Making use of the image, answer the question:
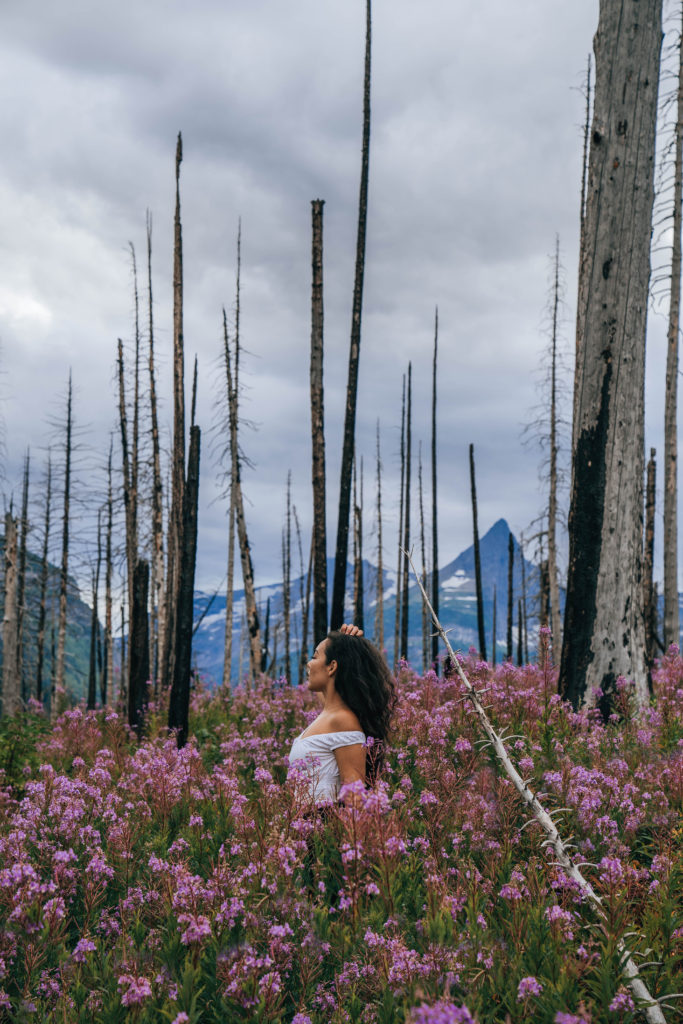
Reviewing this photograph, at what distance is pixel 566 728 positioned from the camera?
230 inches

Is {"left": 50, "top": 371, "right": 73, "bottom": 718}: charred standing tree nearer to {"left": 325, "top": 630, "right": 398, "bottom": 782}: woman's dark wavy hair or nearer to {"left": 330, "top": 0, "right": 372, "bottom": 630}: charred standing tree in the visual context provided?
{"left": 330, "top": 0, "right": 372, "bottom": 630}: charred standing tree

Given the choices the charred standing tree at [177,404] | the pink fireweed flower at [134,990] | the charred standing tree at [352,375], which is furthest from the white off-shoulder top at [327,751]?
the charred standing tree at [177,404]

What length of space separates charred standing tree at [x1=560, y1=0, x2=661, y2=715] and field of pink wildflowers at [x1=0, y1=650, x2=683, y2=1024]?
2163mm

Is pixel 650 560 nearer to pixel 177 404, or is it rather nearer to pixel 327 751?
pixel 177 404

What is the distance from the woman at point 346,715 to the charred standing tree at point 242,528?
1225cm

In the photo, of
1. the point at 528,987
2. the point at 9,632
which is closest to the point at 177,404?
the point at 9,632

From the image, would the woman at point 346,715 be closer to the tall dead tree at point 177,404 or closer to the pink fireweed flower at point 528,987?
the pink fireweed flower at point 528,987

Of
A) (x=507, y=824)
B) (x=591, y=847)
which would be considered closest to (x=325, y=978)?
(x=507, y=824)

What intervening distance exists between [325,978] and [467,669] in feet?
11.9

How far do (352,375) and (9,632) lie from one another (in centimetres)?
779

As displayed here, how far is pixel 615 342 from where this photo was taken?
745 cm

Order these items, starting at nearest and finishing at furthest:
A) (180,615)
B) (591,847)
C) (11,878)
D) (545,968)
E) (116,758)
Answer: (545,968) → (11,878) → (591,847) → (116,758) → (180,615)

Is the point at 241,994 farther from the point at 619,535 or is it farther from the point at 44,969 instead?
the point at 619,535

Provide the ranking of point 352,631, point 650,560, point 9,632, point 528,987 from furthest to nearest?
point 650,560 → point 9,632 → point 352,631 → point 528,987
